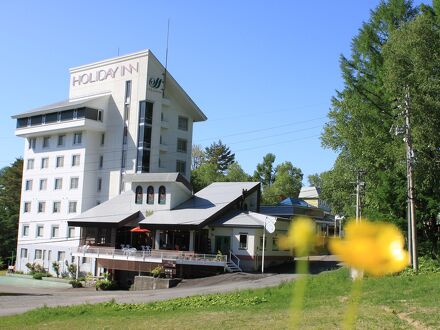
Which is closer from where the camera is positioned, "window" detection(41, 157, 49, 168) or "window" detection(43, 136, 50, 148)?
"window" detection(41, 157, 49, 168)

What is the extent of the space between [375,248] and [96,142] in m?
52.3

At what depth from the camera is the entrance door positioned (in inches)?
1461

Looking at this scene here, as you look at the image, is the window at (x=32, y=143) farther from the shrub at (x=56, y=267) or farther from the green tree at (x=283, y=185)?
the green tree at (x=283, y=185)

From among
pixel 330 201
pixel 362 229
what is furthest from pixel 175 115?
pixel 362 229

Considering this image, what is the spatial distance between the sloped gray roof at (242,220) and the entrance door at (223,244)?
3.59ft

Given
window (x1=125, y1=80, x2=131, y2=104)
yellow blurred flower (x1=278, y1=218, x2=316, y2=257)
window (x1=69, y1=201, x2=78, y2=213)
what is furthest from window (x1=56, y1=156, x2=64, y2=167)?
yellow blurred flower (x1=278, y1=218, x2=316, y2=257)

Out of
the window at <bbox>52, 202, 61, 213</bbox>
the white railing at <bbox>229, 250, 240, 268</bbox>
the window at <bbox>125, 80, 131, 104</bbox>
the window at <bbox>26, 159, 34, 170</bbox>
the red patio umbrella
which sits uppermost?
the window at <bbox>125, 80, 131, 104</bbox>

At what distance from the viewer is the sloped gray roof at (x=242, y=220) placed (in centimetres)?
3625

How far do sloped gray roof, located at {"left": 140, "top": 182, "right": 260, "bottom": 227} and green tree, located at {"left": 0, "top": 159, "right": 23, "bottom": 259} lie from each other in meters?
31.0

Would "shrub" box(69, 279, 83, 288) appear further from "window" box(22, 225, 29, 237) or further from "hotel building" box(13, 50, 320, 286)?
"window" box(22, 225, 29, 237)

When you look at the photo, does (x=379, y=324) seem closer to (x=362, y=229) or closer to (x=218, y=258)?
(x=362, y=229)

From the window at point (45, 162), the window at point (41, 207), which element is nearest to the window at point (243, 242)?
the window at point (41, 207)

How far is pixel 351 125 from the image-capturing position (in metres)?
35.6

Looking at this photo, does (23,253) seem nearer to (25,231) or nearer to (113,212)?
(25,231)
